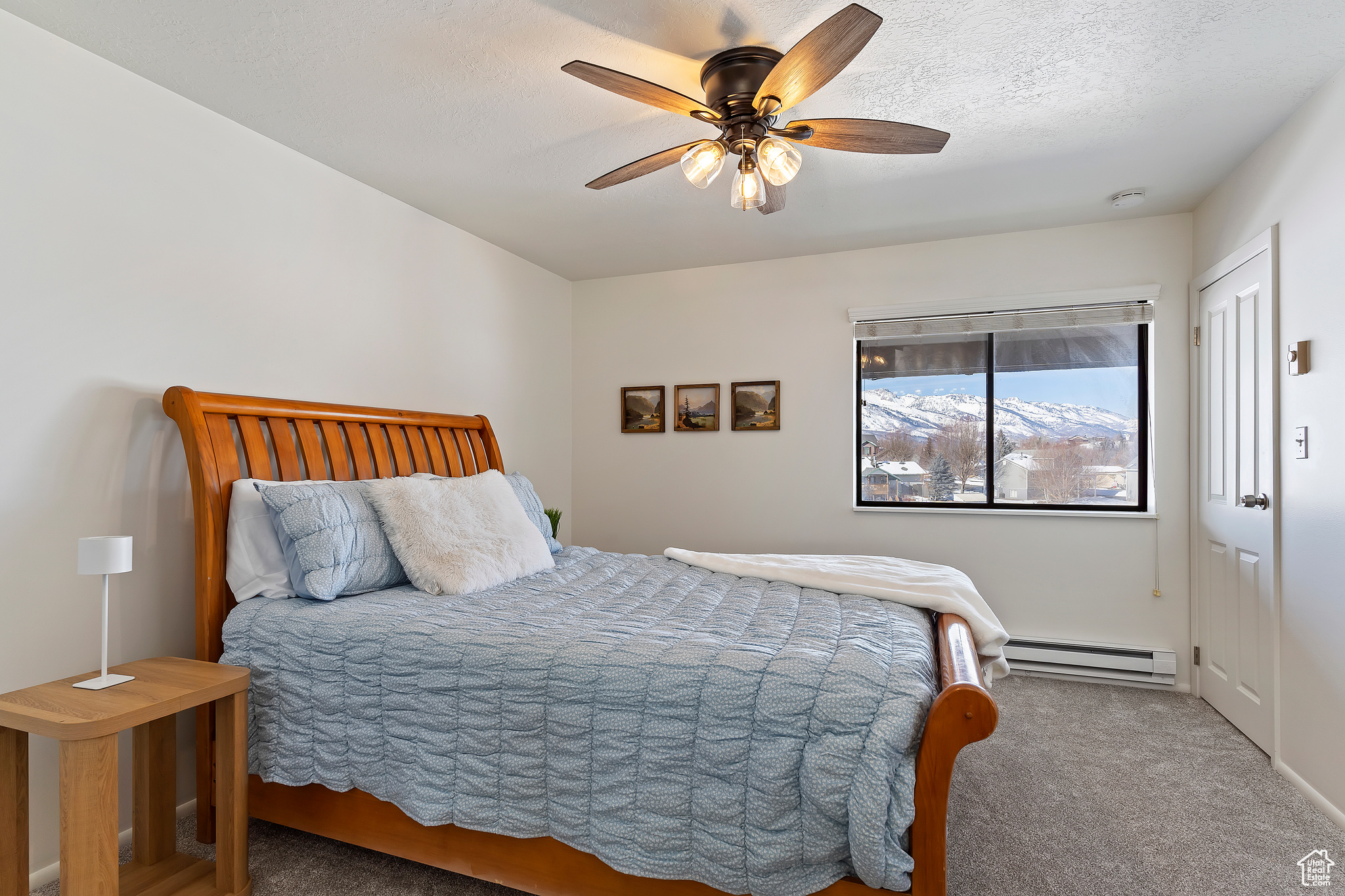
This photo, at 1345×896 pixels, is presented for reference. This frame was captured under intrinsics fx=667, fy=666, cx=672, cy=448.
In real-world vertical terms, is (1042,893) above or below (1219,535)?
below

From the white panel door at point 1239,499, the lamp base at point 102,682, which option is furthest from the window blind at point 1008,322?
the lamp base at point 102,682

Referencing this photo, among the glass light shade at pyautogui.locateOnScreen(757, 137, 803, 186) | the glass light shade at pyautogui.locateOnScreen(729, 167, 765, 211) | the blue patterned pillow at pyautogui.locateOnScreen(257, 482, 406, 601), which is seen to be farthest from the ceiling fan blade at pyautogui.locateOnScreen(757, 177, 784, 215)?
the blue patterned pillow at pyautogui.locateOnScreen(257, 482, 406, 601)

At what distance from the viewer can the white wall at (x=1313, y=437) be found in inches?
88.0

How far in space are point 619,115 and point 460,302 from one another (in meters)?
1.64

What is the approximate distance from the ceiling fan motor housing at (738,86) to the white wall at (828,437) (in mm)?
2191

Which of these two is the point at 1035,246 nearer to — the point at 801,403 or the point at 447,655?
the point at 801,403

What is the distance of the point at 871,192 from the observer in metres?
3.21

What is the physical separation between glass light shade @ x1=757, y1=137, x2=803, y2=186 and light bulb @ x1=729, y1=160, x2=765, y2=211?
44mm

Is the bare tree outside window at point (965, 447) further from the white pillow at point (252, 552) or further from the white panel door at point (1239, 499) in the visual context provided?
the white pillow at point (252, 552)

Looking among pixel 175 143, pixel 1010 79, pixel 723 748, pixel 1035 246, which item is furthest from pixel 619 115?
pixel 1035 246

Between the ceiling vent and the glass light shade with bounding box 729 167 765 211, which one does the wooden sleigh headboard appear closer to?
the glass light shade with bounding box 729 167 765 211

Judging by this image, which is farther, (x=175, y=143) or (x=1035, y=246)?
(x=1035, y=246)

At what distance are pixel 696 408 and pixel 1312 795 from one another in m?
3.37

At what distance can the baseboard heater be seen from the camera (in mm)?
3473
